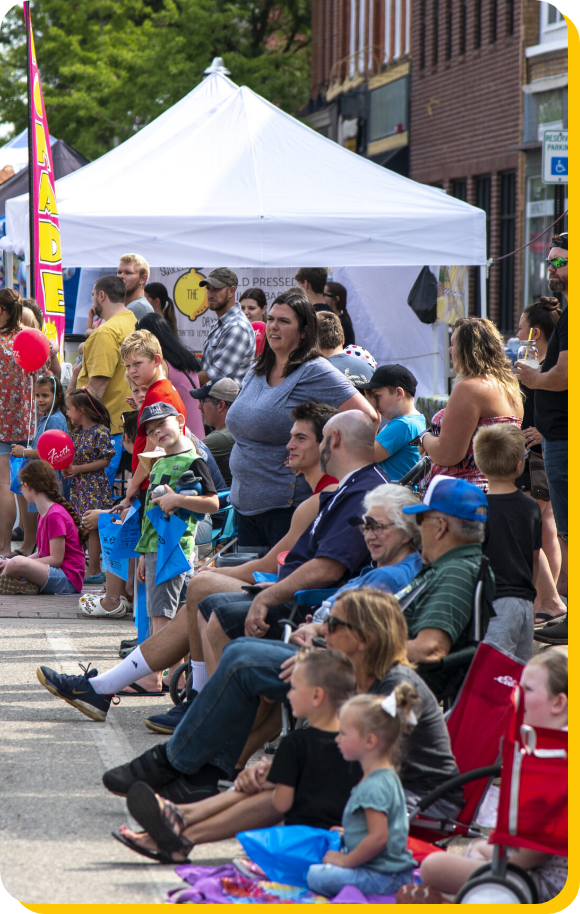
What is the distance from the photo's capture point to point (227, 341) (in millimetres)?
9078

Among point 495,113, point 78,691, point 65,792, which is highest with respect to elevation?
point 495,113

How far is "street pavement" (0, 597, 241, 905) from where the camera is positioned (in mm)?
3834

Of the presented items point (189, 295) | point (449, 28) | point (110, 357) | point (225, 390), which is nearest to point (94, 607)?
point (225, 390)

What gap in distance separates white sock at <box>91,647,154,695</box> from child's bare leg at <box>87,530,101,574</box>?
3.74 metres

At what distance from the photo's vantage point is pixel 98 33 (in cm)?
2883

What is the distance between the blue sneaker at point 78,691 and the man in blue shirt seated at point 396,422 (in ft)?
6.26

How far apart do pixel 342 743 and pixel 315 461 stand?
186cm

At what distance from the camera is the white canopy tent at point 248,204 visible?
1016 cm

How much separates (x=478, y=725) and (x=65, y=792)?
1.71 meters

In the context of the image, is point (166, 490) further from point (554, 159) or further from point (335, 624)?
point (554, 159)

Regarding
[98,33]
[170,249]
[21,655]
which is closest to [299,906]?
[21,655]

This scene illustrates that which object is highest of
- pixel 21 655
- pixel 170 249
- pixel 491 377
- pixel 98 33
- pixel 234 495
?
pixel 98 33

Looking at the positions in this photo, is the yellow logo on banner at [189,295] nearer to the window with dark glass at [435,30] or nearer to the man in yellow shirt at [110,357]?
the man in yellow shirt at [110,357]
